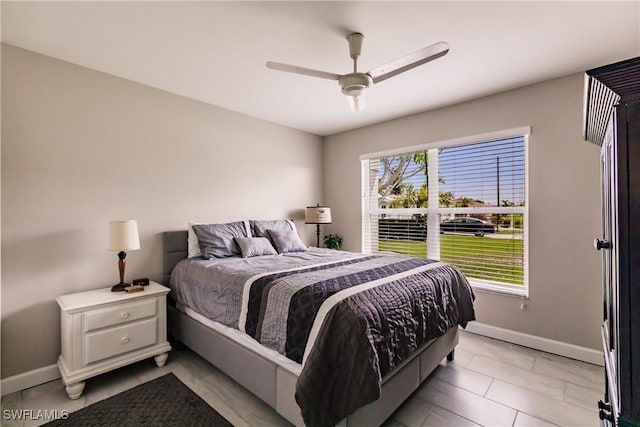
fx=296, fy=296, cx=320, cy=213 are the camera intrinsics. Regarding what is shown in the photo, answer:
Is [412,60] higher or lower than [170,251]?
higher

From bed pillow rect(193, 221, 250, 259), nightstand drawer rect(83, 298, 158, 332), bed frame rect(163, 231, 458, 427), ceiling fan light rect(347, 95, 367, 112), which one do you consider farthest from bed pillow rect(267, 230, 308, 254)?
ceiling fan light rect(347, 95, 367, 112)

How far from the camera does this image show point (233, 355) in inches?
82.0

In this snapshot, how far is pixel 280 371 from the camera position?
1.75m

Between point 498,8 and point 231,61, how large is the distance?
1.92 metres

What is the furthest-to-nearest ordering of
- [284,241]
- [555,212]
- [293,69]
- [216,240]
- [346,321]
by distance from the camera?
[284,241], [216,240], [555,212], [293,69], [346,321]

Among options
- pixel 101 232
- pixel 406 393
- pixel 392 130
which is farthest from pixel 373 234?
pixel 101 232

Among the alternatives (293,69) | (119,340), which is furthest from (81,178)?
(293,69)

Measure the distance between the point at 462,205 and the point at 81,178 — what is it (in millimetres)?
3783

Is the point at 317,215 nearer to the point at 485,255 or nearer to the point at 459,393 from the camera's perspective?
the point at 485,255

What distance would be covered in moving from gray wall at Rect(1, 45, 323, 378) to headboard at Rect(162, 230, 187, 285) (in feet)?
0.18

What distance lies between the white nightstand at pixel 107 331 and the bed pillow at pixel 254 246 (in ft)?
2.60

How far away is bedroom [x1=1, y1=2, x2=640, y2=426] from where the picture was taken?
1987 millimetres

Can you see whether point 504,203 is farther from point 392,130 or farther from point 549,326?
point 392,130

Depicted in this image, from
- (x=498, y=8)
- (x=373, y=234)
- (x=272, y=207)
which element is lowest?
(x=373, y=234)
